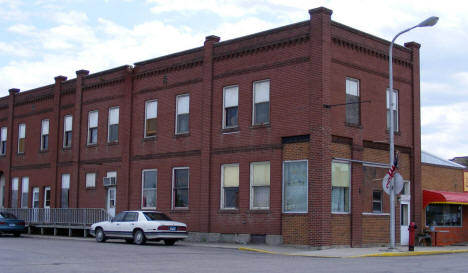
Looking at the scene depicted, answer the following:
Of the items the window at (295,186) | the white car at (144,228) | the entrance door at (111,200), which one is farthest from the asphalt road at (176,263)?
the entrance door at (111,200)

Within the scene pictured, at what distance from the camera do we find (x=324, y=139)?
24719 millimetres

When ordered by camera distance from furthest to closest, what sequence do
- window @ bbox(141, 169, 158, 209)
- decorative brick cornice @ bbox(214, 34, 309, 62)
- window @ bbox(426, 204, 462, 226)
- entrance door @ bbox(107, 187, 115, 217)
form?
entrance door @ bbox(107, 187, 115, 217)
window @ bbox(141, 169, 158, 209)
window @ bbox(426, 204, 462, 226)
decorative brick cornice @ bbox(214, 34, 309, 62)

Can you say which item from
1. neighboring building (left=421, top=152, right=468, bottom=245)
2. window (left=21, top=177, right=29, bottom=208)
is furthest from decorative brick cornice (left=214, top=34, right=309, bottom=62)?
window (left=21, top=177, right=29, bottom=208)

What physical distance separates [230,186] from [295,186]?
3697 mm

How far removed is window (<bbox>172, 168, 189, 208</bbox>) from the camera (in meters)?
30.2

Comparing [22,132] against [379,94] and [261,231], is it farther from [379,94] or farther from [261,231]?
[379,94]

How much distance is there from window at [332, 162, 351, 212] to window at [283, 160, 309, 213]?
1.19 m

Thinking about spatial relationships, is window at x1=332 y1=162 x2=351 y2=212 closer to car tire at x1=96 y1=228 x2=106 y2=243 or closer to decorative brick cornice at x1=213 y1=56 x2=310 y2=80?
decorative brick cornice at x1=213 y1=56 x2=310 y2=80

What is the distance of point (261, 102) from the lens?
27.3 meters

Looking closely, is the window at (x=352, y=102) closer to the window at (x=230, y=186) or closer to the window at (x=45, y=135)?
the window at (x=230, y=186)

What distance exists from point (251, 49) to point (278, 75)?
1.99m

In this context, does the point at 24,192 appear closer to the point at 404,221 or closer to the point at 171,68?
the point at 171,68

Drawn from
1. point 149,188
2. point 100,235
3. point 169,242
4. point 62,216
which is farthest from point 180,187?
point 62,216

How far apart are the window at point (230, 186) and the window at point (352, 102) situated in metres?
5.33
